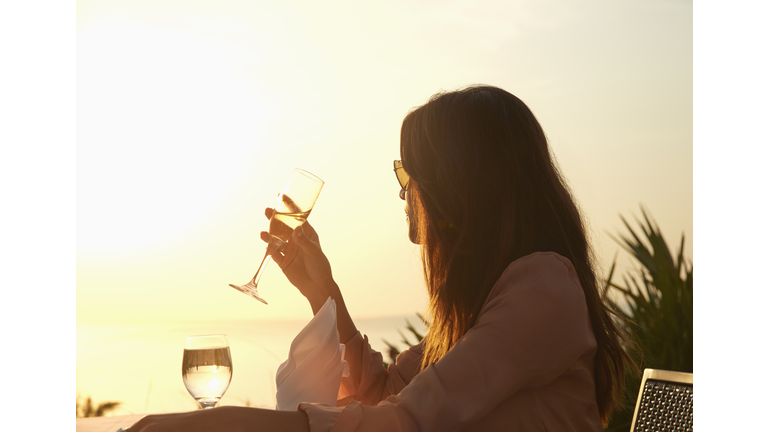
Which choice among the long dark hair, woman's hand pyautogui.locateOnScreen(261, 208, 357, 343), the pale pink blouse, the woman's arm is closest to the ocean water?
woman's hand pyautogui.locateOnScreen(261, 208, 357, 343)

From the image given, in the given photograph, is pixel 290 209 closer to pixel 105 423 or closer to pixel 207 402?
pixel 207 402

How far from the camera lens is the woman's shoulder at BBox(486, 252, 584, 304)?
89 centimetres

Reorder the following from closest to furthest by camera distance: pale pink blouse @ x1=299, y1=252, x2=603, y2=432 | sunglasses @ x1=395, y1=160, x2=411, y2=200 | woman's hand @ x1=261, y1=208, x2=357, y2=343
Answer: pale pink blouse @ x1=299, y1=252, x2=603, y2=432, sunglasses @ x1=395, y1=160, x2=411, y2=200, woman's hand @ x1=261, y1=208, x2=357, y2=343

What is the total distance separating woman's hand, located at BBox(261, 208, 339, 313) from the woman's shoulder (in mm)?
618

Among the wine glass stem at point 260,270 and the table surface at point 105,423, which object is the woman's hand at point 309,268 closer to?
the wine glass stem at point 260,270

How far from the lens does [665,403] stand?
3.84ft

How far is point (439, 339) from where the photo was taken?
50.0 inches

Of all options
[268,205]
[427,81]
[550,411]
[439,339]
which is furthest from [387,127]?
[550,411]

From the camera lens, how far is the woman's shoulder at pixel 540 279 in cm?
89

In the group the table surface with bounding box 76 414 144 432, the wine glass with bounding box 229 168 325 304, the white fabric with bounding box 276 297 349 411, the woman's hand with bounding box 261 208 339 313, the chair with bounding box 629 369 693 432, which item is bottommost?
the table surface with bounding box 76 414 144 432

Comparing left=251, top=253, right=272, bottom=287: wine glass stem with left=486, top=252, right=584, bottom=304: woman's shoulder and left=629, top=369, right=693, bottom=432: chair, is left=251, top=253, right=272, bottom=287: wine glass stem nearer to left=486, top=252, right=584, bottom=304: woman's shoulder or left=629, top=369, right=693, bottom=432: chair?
left=486, top=252, right=584, bottom=304: woman's shoulder

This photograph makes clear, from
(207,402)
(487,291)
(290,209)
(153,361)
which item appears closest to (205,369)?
(207,402)

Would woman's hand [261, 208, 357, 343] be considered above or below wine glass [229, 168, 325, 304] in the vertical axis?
below
